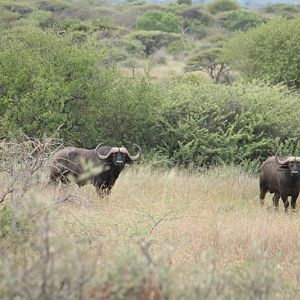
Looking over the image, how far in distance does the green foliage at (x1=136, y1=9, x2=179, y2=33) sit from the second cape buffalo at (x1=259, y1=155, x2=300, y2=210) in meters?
39.9

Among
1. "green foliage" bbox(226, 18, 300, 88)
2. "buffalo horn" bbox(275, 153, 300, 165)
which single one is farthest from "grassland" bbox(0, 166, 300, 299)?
"green foliage" bbox(226, 18, 300, 88)

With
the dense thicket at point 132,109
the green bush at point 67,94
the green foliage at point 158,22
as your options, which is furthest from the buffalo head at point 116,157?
the green foliage at point 158,22

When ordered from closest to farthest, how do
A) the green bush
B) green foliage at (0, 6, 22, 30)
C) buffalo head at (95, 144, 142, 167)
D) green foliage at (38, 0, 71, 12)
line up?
buffalo head at (95, 144, 142, 167), the green bush, green foliage at (0, 6, 22, 30), green foliage at (38, 0, 71, 12)

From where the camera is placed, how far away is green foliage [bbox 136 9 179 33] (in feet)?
171

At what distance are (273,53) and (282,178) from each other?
1583cm

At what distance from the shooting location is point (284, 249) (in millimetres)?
8188

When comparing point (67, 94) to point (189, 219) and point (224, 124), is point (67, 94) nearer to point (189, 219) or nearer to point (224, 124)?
point (224, 124)

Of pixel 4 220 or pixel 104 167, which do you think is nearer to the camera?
pixel 4 220

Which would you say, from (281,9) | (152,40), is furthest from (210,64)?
(281,9)

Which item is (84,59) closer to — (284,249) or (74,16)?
(284,249)

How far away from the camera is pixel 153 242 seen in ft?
24.7

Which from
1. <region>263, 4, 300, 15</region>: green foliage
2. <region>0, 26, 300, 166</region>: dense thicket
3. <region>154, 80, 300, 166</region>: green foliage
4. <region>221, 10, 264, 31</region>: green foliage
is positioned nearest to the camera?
<region>0, 26, 300, 166</region>: dense thicket

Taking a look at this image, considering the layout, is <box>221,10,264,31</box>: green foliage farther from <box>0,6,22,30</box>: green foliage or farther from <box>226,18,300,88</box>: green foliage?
<box>226,18,300,88</box>: green foliage

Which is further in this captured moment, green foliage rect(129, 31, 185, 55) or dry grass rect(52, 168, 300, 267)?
green foliage rect(129, 31, 185, 55)
